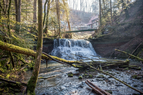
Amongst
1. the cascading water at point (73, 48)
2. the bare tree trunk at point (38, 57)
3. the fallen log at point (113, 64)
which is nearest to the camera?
the bare tree trunk at point (38, 57)

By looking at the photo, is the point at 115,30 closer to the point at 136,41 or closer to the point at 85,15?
the point at 136,41

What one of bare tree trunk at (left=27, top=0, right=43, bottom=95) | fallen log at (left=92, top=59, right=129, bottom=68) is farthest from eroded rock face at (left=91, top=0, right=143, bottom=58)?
bare tree trunk at (left=27, top=0, right=43, bottom=95)

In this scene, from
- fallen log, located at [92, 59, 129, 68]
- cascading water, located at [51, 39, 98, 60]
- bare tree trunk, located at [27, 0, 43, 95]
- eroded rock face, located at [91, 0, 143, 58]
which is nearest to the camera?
bare tree trunk, located at [27, 0, 43, 95]

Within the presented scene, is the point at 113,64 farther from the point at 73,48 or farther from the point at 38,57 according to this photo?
the point at 73,48

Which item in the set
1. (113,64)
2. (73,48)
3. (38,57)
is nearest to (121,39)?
(73,48)

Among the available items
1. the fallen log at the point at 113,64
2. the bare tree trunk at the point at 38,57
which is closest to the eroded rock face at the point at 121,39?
the fallen log at the point at 113,64

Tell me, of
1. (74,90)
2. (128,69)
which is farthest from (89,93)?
(128,69)

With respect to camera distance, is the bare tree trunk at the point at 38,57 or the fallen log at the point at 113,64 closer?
the bare tree trunk at the point at 38,57

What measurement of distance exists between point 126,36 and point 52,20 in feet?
41.7

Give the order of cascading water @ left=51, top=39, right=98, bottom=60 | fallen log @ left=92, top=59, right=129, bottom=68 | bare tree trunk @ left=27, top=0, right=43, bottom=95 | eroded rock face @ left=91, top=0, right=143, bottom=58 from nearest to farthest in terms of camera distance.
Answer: bare tree trunk @ left=27, top=0, right=43, bottom=95 < fallen log @ left=92, top=59, right=129, bottom=68 < eroded rock face @ left=91, top=0, right=143, bottom=58 < cascading water @ left=51, top=39, right=98, bottom=60

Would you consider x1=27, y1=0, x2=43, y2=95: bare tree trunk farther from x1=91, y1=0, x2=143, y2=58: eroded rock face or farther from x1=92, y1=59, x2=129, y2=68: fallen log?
x1=91, y1=0, x2=143, y2=58: eroded rock face

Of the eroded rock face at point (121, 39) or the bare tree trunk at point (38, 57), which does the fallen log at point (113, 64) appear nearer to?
the bare tree trunk at point (38, 57)

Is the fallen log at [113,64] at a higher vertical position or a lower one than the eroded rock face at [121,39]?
lower

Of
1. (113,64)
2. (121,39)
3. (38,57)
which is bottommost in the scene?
(113,64)
